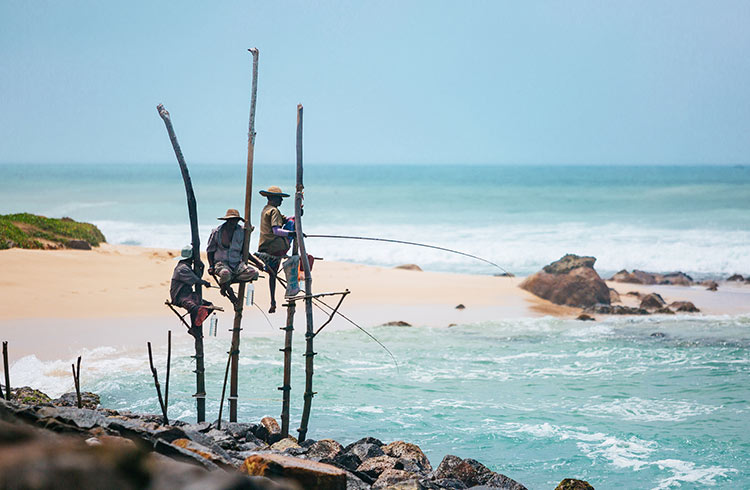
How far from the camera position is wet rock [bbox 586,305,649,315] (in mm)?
16859

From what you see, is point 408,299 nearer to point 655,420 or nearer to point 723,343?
point 723,343

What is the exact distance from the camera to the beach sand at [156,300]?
13.5 meters

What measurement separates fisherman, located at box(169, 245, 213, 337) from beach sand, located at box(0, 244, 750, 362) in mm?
5344

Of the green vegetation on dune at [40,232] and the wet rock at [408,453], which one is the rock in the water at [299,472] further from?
the green vegetation on dune at [40,232]

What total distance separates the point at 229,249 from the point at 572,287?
12.3 m

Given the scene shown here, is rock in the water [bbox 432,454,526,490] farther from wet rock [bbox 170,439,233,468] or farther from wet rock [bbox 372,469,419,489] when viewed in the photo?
wet rock [bbox 170,439,233,468]

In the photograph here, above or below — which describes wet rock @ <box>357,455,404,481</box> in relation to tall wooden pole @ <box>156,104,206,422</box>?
below

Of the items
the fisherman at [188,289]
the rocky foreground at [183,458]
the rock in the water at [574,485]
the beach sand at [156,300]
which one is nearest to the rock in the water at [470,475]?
the rocky foreground at [183,458]

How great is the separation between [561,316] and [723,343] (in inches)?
144

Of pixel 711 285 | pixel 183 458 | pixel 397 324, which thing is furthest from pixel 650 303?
pixel 183 458

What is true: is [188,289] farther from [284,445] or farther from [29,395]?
[29,395]

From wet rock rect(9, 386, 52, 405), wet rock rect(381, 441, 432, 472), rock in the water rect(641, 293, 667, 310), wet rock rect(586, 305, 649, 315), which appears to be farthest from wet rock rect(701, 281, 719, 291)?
wet rock rect(9, 386, 52, 405)

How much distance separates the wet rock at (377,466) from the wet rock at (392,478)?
208 millimetres

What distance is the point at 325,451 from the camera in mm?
7195
